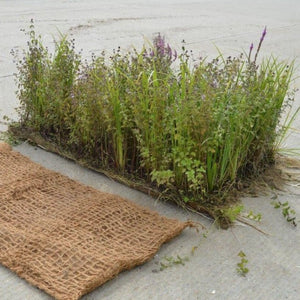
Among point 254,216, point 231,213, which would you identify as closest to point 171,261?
point 231,213

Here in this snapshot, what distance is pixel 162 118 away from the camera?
3.49 meters

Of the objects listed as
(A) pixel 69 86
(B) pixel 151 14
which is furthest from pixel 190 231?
(B) pixel 151 14

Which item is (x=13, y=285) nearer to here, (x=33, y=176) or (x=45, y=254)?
(x=45, y=254)

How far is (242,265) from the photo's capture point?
2863 millimetres

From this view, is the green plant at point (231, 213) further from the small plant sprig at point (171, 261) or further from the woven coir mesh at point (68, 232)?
the small plant sprig at point (171, 261)

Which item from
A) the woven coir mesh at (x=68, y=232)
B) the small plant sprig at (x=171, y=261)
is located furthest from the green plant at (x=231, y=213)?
the small plant sprig at (x=171, y=261)

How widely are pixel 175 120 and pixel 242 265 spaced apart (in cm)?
103

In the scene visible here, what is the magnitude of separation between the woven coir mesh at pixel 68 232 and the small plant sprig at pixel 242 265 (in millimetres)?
383

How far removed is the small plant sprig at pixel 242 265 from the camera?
2.83m

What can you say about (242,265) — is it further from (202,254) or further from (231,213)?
(231,213)

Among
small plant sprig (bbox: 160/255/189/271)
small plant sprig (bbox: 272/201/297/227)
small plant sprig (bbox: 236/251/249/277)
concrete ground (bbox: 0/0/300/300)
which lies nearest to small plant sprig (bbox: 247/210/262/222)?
concrete ground (bbox: 0/0/300/300)

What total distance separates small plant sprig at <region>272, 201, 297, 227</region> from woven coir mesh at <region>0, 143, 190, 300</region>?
65 cm

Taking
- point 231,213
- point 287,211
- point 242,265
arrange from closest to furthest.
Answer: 1. point 242,265
2. point 231,213
3. point 287,211

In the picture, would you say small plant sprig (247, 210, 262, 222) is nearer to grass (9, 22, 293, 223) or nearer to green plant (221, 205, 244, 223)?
green plant (221, 205, 244, 223)
